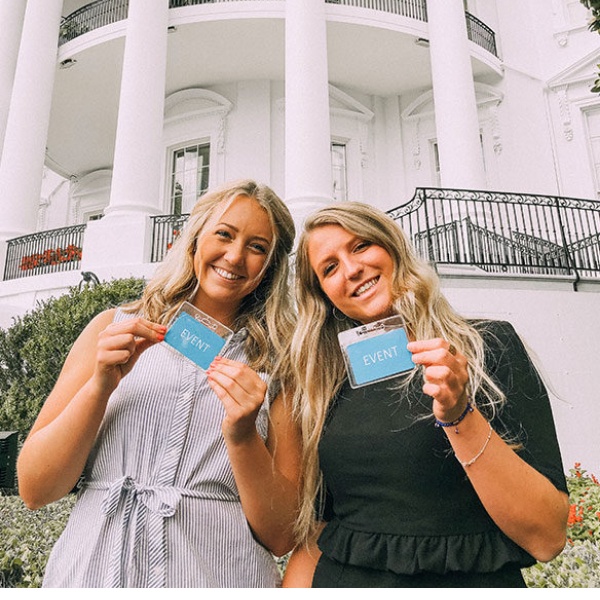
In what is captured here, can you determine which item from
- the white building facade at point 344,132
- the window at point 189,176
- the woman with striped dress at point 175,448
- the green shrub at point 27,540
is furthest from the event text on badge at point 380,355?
the window at point 189,176

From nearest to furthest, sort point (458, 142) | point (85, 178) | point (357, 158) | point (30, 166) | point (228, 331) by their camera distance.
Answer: point (228, 331) < point (458, 142) < point (30, 166) < point (357, 158) < point (85, 178)

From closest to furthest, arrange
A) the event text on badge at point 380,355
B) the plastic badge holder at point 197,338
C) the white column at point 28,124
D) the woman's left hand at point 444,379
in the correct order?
the woman's left hand at point 444,379 → the event text on badge at point 380,355 → the plastic badge holder at point 197,338 → the white column at point 28,124

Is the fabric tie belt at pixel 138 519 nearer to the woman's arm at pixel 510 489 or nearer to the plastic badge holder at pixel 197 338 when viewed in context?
the plastic badge holder at pixel 197 338

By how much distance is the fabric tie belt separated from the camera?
122 centimetres

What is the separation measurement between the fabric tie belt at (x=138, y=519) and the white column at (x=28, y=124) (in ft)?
34.6

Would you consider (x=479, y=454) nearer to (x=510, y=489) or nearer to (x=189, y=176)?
(x=510, y=489)

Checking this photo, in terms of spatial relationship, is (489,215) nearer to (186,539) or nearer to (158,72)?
(158,72)

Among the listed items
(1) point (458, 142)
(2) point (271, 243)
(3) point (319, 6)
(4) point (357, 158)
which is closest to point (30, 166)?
(3) point (319, 6)

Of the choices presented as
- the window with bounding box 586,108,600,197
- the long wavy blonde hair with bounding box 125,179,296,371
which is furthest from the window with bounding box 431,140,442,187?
the long wavy blonde hair with bounding box 125,179,296,371

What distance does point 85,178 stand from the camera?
15688 mm

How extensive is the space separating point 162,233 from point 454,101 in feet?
20.1

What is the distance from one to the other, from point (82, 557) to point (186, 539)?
0.25 meters

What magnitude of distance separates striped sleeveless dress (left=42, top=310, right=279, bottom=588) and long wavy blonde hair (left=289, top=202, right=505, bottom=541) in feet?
0.52

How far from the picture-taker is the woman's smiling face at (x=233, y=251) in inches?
58.3
